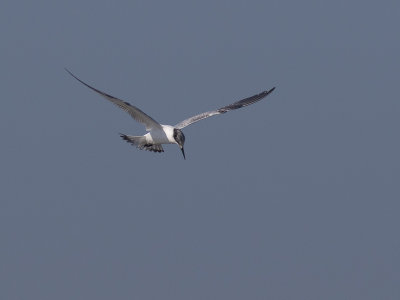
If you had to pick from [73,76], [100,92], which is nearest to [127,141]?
[100,92]

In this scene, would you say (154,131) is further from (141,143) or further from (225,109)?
(225,109)

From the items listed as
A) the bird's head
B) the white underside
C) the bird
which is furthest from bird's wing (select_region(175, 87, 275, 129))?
the bird's head

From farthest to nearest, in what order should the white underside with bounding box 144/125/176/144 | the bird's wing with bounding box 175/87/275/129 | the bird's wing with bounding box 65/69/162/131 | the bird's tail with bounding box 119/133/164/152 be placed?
the bird's wing with bounding box 175/87/275/129, the bird's tail with bounding box 119/133/164/152, the white underside with bounding box 144/125/176/144, the bird's wing with bounding box 65/69/162/131

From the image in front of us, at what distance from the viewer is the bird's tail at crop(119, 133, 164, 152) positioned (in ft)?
128

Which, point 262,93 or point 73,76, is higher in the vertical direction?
point 262,93

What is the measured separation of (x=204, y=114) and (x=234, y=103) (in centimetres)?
215

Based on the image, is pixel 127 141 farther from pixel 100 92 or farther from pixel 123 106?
pixel 100 92

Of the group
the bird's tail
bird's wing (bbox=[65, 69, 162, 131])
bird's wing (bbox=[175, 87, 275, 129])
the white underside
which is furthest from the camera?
bird's wing (bbox=[175, 87, 275, 129])

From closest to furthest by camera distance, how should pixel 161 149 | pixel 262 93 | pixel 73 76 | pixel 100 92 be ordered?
pixel 73 76 < pixel 100 92 < pixel 161 149 < pixel 262 93

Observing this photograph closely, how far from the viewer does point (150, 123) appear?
3781 cm

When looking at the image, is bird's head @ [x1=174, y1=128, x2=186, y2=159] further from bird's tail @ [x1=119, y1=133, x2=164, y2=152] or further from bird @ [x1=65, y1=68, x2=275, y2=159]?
bird's tail @ [x1=119, y1=133, x2=164, y2=152]

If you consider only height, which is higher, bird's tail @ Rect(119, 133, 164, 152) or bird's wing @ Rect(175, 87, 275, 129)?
bird's wing @ Rect(175, 87, 275, 129)

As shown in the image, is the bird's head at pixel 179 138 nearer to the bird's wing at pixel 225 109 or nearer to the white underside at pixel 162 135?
the white underside at pixel 162 135

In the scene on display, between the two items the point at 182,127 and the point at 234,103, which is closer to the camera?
the point at 182,127
